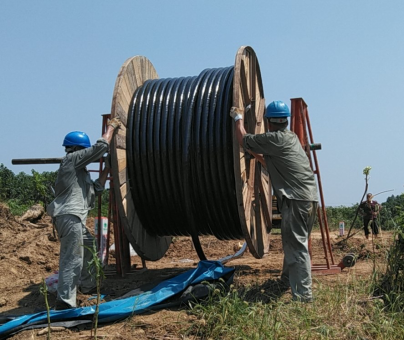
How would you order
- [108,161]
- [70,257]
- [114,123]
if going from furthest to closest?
[108,161] < [114,123] < [70,257]

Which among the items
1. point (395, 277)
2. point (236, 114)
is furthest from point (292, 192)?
point (395, 277)

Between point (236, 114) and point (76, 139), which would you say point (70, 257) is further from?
point (236, 114)

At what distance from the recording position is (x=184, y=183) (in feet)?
19.7

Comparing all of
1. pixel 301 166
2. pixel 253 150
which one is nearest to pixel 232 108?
pixel 253 150

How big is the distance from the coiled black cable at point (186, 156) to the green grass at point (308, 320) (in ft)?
5.58

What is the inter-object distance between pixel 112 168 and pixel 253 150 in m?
1.78

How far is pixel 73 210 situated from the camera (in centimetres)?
525

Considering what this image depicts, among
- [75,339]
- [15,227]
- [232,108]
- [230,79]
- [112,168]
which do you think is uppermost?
[230,79]

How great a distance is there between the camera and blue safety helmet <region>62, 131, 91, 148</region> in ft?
18.2

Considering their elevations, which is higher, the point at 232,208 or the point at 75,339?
the point at 232,208

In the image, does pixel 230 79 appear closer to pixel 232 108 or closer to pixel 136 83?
pixel 232 108

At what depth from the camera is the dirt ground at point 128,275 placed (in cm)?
441

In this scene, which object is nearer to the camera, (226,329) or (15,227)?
(226,329)

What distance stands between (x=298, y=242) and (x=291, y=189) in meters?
0.51
